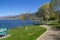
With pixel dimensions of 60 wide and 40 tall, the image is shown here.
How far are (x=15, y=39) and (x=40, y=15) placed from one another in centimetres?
5181

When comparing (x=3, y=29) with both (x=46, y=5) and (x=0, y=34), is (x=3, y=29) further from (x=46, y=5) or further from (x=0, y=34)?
(x=46, y=5)

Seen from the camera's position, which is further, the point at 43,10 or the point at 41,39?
the point at 43,10

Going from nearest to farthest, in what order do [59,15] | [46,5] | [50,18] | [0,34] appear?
[0,34]
[59,15]
[50,18]
[46,5]

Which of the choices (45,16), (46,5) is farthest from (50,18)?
(46,5)

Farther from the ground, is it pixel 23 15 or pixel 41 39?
pixel 23 15

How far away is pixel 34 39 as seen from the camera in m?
15.5

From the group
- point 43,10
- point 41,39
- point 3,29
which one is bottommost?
point 41,39

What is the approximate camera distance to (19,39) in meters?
15.3

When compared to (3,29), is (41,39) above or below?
below

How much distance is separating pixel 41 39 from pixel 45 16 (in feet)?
161

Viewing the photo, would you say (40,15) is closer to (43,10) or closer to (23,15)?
(43,10)

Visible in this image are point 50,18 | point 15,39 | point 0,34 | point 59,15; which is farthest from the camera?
point 50,18

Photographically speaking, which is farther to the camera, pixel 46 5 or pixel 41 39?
pixel 46 5

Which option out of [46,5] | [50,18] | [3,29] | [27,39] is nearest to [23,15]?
[3,29]
